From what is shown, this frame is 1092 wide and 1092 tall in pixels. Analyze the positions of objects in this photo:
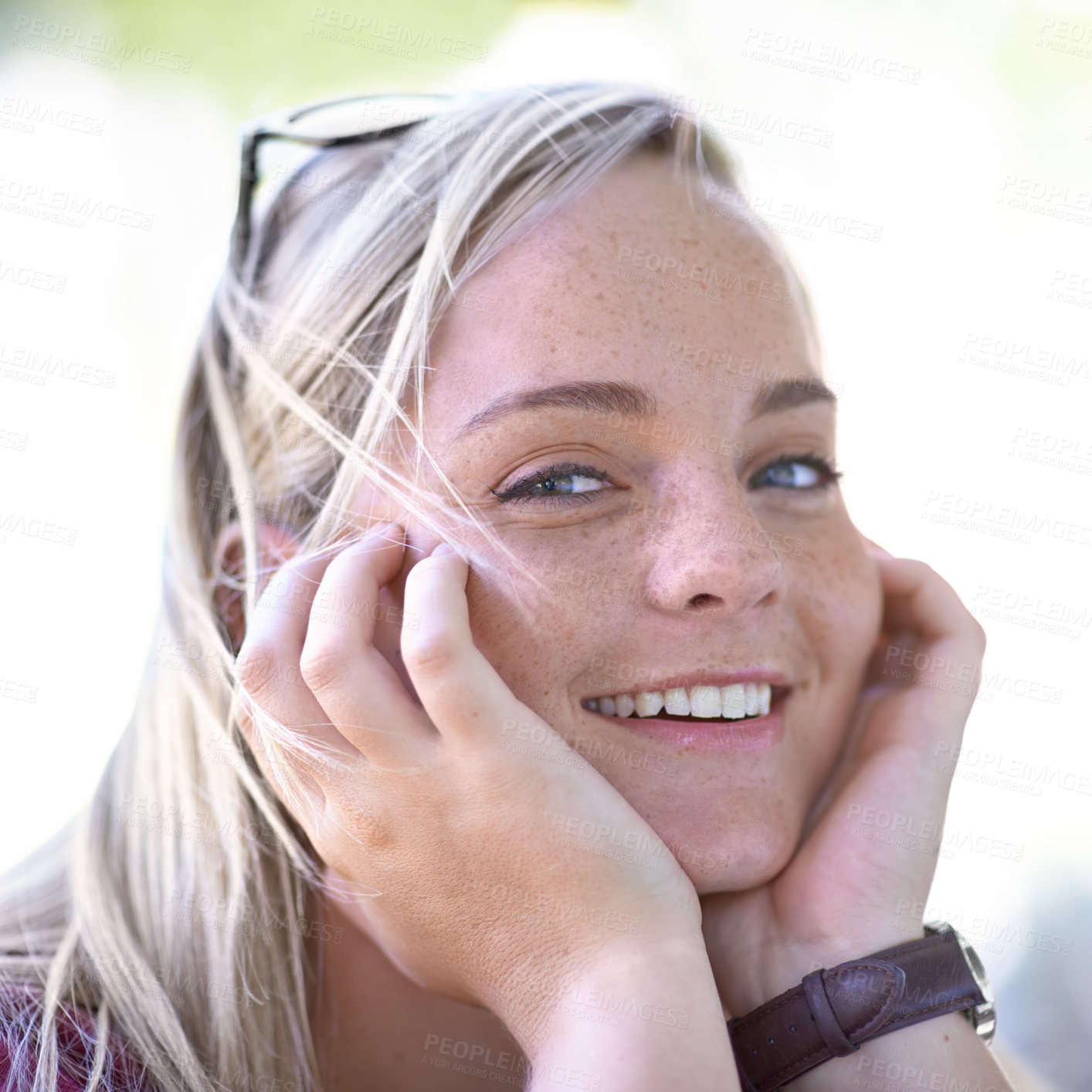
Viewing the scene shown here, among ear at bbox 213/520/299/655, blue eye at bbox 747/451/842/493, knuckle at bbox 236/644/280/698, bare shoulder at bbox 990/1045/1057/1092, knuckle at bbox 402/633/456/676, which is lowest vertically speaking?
bare shoulder at bbox 990/1045/1057/1092

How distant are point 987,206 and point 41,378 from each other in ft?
9.36

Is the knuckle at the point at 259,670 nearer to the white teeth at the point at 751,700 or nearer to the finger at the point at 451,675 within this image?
the finger at the point at 451,675

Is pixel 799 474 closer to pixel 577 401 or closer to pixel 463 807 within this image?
pixel 577 401

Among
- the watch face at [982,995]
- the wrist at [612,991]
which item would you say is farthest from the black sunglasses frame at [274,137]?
the watch face at [982,995]

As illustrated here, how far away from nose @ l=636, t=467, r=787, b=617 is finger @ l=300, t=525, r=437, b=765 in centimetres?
42

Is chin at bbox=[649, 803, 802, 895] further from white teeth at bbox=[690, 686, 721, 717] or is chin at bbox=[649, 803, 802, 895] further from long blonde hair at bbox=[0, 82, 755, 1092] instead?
long blonde hair at bbox=[0, 82, 755, 1092]

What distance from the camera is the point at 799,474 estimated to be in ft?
5.75

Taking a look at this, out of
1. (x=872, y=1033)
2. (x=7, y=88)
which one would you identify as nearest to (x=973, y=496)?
(x=872, y=1033)

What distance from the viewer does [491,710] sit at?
129 cm

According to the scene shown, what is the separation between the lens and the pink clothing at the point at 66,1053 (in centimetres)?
A: 134

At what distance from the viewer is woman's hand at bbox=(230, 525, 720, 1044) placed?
129 centimetres

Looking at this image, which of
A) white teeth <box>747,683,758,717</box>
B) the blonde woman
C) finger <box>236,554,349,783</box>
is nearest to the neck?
the blonde woman

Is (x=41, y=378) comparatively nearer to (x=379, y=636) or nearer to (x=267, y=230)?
(x=267, y=230)

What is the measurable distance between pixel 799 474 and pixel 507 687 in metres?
0.76
